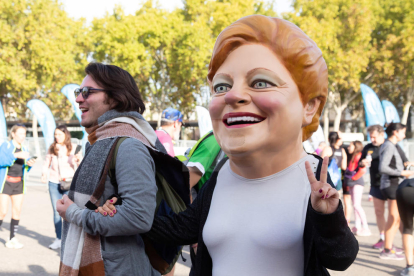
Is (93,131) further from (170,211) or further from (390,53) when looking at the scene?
(390,53)

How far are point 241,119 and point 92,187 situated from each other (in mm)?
911

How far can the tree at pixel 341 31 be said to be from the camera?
21750 mm

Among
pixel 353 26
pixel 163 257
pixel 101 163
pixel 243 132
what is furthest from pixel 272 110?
pixel 353 26

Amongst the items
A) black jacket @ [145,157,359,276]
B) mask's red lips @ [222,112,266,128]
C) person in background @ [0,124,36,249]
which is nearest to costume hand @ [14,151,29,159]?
person in background @ [0,124,36,249]

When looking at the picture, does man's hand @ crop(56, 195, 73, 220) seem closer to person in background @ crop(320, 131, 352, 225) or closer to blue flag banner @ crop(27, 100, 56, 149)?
person in background @ crop(320, 131, 352, 225)

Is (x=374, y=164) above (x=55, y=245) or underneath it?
above

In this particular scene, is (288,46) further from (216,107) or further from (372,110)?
(372,110)

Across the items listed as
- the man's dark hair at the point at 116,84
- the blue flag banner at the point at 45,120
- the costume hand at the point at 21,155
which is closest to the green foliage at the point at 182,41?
the blue flag banner at the point at 45,120

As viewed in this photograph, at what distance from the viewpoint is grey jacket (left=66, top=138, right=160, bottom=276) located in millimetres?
1841

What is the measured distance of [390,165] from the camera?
5.52m

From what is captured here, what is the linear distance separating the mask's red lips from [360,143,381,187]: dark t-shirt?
4968 millimetres

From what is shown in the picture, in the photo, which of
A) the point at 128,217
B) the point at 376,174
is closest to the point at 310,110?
the point at 128,217

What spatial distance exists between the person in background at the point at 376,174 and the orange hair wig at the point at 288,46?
4805mm

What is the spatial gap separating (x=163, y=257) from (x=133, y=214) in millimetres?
422
